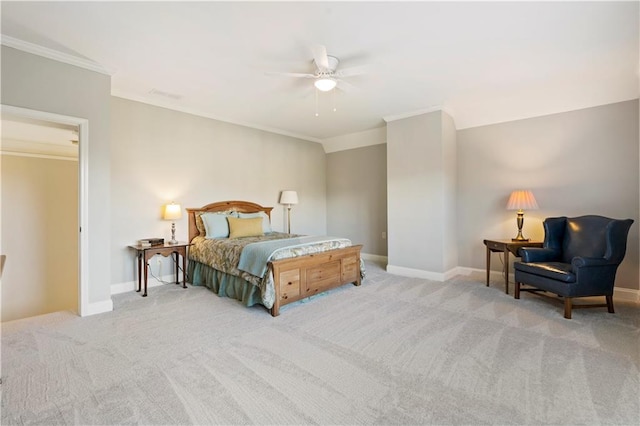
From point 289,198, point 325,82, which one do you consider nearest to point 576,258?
point 325,82

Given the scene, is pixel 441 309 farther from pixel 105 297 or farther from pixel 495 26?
pixel 105 297

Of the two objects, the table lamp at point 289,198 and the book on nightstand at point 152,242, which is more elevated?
the table lamp at point 289,198

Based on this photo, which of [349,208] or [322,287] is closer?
[322,287]

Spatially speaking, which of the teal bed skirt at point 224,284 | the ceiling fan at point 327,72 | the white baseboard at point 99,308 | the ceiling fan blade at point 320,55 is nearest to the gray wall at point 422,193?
the ceiling fan at point 327,72

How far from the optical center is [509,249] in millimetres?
3938

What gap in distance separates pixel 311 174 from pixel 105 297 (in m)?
4.63

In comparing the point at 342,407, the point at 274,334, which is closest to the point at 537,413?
the point at 342,407

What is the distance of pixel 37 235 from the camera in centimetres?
523

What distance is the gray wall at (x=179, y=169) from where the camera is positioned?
407 centimetres

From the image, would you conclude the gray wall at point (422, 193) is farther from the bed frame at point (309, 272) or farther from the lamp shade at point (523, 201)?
the bed frame at point (309, 272)

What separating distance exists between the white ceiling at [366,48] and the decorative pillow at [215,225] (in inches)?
69.3

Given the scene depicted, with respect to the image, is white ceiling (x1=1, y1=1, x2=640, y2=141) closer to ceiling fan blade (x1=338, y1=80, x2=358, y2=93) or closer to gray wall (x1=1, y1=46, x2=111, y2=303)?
ceiling fan blade (x1=338, y1=80, x2=358, y2=93)

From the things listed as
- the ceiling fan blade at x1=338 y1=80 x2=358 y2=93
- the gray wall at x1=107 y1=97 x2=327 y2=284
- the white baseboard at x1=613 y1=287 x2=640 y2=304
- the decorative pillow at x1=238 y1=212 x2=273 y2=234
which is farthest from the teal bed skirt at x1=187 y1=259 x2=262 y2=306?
the white baseboard at x1=613 y1=287 x2=640 y2=304

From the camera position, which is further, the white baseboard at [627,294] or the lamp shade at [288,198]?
the lamp shade at [288,198]
